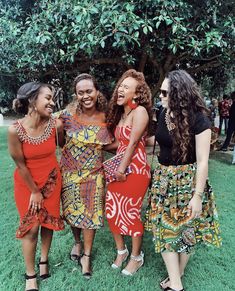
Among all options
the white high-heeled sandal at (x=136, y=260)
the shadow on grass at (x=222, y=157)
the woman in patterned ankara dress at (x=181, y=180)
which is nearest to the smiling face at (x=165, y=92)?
the woman in patterned ankara dress at (x=181, y=180)

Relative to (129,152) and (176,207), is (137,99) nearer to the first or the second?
(129,152)

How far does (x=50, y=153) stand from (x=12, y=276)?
1.26m

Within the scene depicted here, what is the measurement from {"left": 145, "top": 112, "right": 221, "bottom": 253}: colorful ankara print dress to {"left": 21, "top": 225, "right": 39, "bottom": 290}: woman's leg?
1.01 metres

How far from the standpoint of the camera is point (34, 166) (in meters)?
2.47

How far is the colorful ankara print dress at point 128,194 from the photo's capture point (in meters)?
2.66

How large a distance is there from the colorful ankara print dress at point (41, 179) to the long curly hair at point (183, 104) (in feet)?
3.45

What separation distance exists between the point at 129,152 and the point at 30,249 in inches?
46.7

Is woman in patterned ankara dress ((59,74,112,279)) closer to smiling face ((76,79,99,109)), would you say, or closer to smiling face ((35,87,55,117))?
smiling face ((76,79,99,109))

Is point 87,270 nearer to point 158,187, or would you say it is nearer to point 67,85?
point 158,187

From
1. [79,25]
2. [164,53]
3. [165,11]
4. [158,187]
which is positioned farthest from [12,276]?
[164,53]

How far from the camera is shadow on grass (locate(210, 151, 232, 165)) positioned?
7.53 meters

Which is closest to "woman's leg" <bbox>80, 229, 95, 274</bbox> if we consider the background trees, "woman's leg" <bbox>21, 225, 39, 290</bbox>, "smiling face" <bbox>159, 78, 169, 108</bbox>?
"woman's leg" <bbox>21, 225, 39, 290</bbox>

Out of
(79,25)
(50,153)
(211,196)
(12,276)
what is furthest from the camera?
(79,25)

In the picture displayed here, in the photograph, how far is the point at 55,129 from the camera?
2598mm
